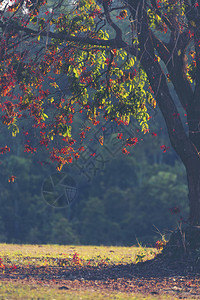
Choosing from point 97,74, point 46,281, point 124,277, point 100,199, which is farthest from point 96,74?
point 100,199

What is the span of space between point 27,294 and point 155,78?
5.68 metres

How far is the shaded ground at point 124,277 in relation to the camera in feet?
31.1

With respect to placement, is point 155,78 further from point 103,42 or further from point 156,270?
point 156,270

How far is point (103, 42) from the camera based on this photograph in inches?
464

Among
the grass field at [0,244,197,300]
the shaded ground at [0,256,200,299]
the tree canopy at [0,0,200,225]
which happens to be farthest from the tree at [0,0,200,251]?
the grass field at [0,244,197,300]

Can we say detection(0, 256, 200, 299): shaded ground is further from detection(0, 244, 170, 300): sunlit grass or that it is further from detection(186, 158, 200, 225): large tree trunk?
detection(186, 158, 200, 225): large tree trunk

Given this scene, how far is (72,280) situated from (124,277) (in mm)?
1146

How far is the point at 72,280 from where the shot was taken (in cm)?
1016

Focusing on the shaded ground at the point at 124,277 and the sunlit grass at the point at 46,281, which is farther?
the shaded ground at the point at 124,277

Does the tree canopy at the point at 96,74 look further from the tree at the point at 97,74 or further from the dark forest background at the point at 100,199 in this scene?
the dark forest background at the point at 100,199

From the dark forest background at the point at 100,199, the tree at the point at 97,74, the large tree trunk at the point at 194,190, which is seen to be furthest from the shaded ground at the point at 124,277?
the dark forest background at the point at 100,199

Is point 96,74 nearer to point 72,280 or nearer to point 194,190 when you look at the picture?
point 194,190

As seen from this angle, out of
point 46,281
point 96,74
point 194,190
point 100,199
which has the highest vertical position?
point 96,74

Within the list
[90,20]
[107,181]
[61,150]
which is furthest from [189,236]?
[107,181]
